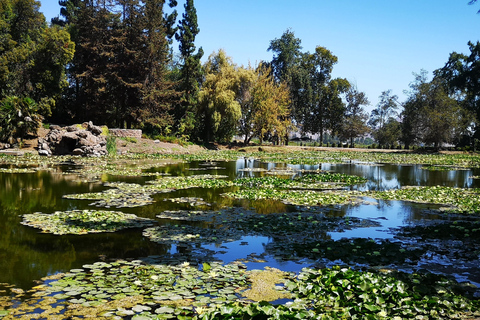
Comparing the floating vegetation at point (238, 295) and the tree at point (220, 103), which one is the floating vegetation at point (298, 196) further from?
the tree at point (220, 103)

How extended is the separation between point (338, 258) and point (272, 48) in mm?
62959

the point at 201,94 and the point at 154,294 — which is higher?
the point at 201,94

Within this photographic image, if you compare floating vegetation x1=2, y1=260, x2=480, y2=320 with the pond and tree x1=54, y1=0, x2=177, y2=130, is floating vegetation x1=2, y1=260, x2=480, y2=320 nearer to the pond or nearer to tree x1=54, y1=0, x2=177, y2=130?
the pond

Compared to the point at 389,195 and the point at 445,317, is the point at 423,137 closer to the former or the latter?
the point at 389,195

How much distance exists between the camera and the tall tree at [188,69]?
1719 inches

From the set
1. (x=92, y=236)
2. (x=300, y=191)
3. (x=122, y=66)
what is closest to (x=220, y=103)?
(x=122, y=66)

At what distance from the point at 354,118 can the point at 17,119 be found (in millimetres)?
52445

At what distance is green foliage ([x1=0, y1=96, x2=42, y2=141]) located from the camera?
91.9 ft

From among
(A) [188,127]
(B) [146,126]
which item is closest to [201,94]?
A: (A) [188,127]

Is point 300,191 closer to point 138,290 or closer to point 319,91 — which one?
point 138,290

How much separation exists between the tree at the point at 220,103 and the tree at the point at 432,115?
87.5 ft

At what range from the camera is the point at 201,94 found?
148 ft

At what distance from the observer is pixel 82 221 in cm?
842

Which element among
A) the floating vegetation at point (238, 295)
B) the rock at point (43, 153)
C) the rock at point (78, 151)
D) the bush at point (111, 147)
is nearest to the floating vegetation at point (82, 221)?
the floating vegetation at point (238, 295)
